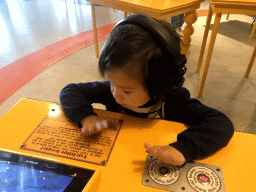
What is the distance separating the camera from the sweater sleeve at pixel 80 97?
→ 539mm

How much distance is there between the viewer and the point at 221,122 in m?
0.51

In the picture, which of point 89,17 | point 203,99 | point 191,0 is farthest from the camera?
point 89,17

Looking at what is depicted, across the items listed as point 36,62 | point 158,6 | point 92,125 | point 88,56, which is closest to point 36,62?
point 36,62

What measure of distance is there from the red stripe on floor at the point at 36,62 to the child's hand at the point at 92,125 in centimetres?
112

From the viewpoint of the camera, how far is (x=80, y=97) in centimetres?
61

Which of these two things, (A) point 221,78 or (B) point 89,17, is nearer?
(A) point 221,78

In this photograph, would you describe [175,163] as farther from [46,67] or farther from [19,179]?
[46,67]

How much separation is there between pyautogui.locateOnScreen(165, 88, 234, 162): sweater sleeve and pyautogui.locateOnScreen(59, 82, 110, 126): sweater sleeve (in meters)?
0.24

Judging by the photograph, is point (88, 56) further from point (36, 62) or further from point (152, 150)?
point (152, 150)

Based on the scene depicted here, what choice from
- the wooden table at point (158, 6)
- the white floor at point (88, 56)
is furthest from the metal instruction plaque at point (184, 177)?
the white floor at point (88, 56)

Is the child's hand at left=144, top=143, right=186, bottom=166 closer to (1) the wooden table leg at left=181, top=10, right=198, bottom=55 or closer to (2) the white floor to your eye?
(2) the white floor

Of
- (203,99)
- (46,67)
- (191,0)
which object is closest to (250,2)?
(191,0)

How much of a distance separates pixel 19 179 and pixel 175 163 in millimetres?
291

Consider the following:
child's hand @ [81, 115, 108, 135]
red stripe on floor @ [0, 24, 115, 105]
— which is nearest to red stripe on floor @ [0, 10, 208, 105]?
red stripe on floor @ [0, 24, 115, 105]
